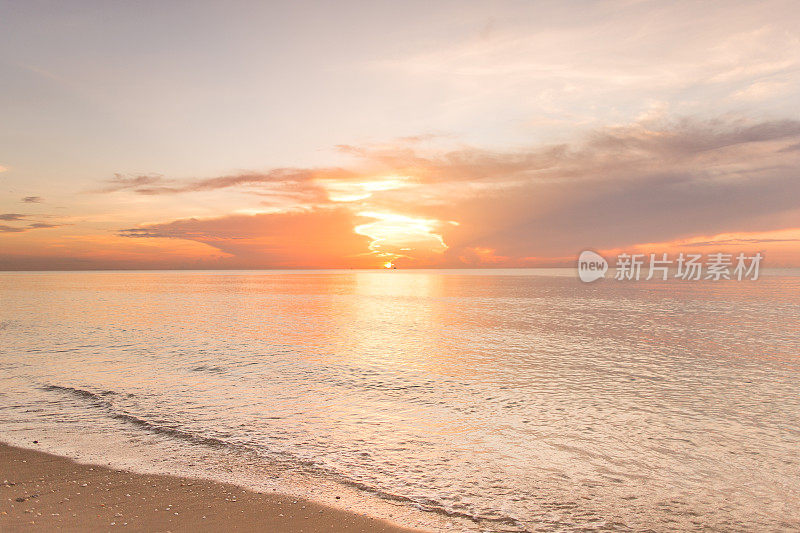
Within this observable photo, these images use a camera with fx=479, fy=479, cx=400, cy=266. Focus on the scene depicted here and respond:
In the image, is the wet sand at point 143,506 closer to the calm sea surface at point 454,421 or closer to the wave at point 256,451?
the calm sea surface at point 454,421

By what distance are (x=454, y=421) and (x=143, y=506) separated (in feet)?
26.0

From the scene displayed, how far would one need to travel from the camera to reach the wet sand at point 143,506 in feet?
23.5

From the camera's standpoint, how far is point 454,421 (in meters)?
13.3

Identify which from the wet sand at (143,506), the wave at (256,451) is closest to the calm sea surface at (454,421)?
the wave at (256,451)

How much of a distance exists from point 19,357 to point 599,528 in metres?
27.1

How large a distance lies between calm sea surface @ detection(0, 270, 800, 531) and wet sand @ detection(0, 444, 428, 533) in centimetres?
55

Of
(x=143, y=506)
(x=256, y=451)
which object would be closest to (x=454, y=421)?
(x=256, y=451)

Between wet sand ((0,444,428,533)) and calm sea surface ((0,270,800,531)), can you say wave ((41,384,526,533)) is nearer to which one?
calm sea surface ((0,270,800,531))

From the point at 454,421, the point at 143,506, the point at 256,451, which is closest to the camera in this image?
the point at 143,506

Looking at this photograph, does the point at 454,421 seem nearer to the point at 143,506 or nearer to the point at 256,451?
the point at 256,451

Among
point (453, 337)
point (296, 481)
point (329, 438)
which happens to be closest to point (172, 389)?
point (329, 438)

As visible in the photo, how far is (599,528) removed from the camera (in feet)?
24.7

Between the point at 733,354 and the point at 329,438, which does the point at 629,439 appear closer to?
the point at 329,438

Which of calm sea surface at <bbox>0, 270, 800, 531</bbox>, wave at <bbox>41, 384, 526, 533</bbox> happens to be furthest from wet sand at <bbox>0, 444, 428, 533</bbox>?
wave at <bbox>41, 384, 526, 533</bbox>
